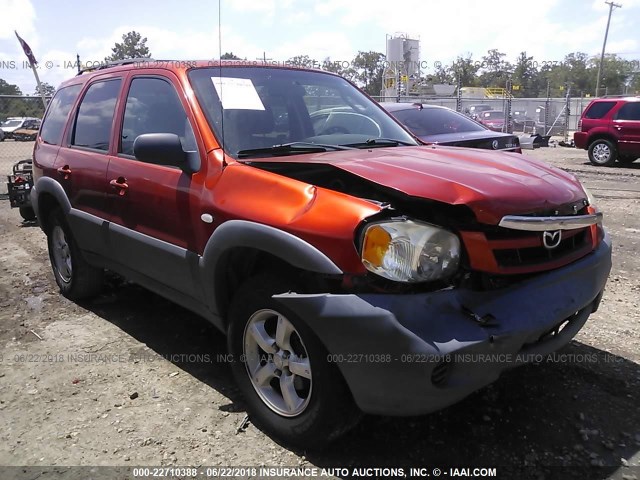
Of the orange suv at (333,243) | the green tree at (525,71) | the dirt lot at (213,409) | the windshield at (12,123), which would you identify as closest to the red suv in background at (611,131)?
the dirt lot at (213,409)

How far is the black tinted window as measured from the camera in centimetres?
1382

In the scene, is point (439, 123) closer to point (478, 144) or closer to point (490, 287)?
point (478, 144)

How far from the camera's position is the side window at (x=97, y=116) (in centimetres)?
398

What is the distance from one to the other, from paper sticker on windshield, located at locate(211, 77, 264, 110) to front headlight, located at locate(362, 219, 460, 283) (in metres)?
1.42

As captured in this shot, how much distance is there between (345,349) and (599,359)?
6.84ft

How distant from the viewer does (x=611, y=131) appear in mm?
14367

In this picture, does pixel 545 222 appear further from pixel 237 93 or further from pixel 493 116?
pixel 493 116

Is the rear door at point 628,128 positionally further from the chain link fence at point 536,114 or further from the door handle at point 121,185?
the door handle at point 121,185

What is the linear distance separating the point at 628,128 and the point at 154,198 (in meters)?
14.2

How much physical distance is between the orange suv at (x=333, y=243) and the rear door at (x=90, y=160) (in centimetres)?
15

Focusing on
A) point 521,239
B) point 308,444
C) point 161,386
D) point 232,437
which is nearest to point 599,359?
point 521,239

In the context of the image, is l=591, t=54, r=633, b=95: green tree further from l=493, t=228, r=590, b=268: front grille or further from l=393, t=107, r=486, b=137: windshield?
l=493, t=228, r=590, b=268: front grille

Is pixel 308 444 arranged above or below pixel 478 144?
below

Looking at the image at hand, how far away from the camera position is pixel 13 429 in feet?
9.67
